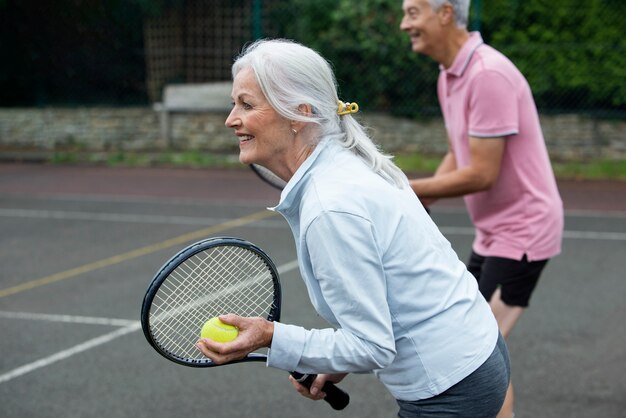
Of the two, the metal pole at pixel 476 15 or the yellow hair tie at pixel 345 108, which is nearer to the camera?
the yellow hair tie at pixel 345 108

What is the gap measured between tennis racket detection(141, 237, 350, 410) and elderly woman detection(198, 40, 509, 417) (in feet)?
0.92

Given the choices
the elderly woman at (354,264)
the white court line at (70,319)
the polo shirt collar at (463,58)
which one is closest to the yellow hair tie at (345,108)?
the elderly woman at (354,264)

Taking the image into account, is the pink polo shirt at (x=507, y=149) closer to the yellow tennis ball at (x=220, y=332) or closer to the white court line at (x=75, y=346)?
the yellow tennis ball at (x=220, y=332)

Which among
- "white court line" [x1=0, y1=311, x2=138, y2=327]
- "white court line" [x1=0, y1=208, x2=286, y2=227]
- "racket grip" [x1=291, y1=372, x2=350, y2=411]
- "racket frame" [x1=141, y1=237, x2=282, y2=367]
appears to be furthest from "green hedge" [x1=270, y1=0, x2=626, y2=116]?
"racket frame" [x1=141, y1=237, x2=282, y2=367]

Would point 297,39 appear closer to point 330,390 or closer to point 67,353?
point 67,353

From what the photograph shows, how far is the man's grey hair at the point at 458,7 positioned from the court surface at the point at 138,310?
6.33 ft

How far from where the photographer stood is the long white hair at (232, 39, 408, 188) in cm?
246

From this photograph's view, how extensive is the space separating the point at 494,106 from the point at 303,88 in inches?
68.5

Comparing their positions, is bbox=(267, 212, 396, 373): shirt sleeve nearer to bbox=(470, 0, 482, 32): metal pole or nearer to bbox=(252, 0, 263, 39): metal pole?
bbox=(470, 0, 482, 32): metal pole

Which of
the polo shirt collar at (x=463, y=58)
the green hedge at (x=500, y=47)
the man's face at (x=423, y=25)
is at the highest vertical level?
the man's face at (x=423, y=25)

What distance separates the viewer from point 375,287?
7.73 ft

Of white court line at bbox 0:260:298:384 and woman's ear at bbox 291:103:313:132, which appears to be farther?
white court line at bbox 0:260:298:384

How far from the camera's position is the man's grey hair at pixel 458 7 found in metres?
4.30

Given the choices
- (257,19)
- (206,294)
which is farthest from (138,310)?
(257,19)
